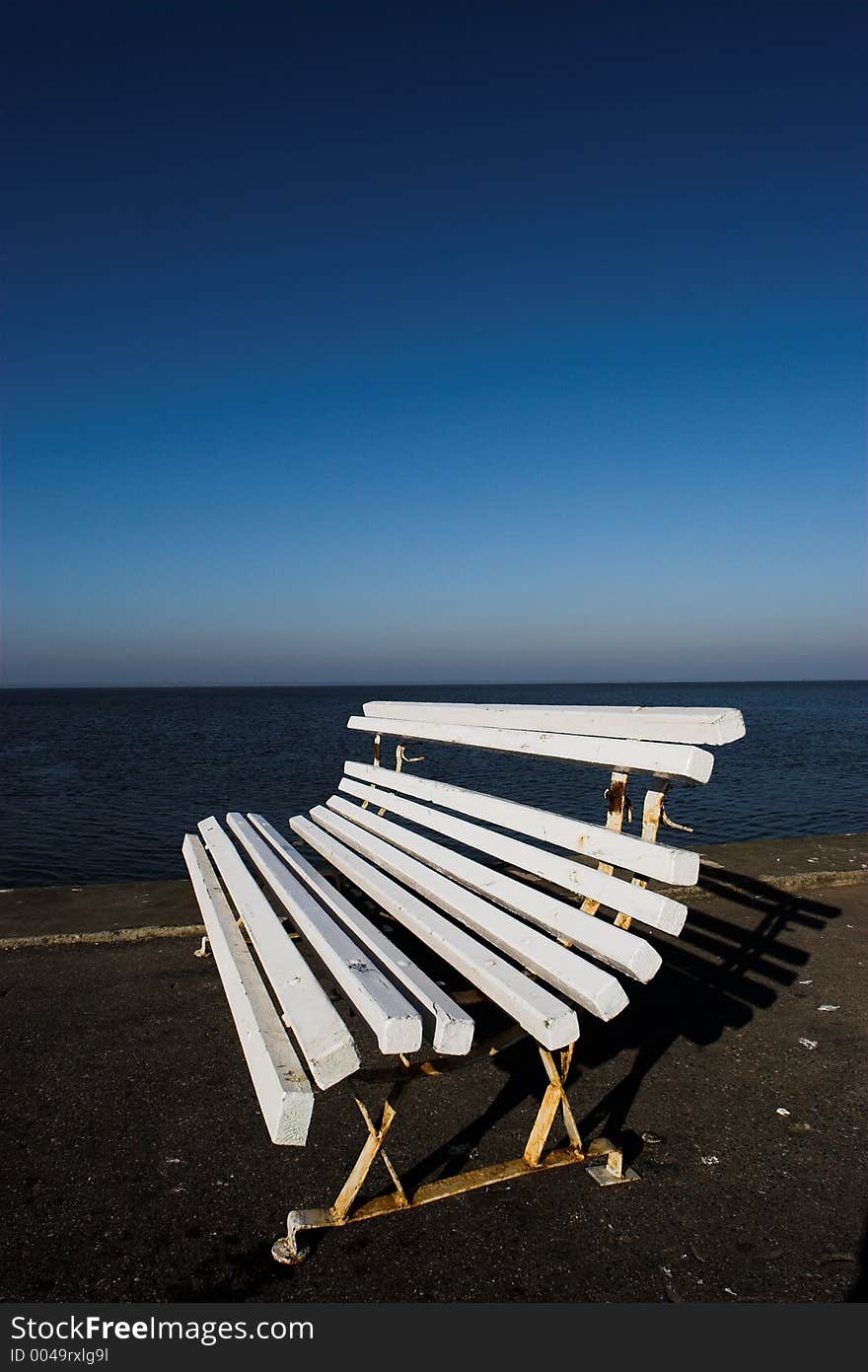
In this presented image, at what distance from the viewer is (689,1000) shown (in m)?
3.92

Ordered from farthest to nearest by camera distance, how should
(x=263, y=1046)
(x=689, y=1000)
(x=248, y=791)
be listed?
(x=248, y=791)
(x=689, y=1000)
(x=263, y=1046)

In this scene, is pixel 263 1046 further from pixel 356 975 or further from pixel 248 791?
pixel 248 791

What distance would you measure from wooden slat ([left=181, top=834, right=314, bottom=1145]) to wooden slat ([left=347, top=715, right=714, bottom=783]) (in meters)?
1.32

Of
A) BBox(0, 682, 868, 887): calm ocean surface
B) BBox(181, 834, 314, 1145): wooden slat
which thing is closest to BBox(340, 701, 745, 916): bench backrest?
BBox(181, 834, 314, 1145): wooden slat

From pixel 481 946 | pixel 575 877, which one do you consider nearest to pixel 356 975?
pixel 481 946

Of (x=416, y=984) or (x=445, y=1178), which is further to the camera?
(x=445, y=1178)

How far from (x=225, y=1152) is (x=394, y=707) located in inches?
118

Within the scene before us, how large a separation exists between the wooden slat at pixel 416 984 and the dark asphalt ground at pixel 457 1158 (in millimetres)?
480

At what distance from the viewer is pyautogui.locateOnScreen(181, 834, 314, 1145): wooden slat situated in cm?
189

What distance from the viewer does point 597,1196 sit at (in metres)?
2.42

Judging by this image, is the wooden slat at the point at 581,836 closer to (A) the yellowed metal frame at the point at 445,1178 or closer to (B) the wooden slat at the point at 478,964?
(B) the wooden slat at the point at 478,964

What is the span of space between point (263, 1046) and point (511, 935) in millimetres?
852

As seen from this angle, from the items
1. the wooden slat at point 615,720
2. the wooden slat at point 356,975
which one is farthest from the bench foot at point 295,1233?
the wooden slat at point 615,720

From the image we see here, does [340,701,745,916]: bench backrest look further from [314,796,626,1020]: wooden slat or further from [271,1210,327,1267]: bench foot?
[271,1210,327,1267]: bench foot
